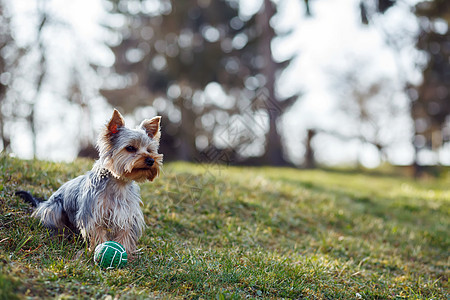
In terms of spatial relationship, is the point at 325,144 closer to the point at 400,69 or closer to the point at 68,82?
the point at 400,69

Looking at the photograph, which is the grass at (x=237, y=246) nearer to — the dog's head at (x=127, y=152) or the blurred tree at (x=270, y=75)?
the dog's head at (x=127, y=152)

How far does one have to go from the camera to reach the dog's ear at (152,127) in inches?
213

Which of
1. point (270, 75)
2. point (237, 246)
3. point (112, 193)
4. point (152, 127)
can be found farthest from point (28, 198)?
point (270, 75)

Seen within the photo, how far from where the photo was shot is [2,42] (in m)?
16.8

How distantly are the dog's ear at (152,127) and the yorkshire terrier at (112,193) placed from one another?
120 millimetres

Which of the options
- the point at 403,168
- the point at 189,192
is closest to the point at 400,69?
the point at 403,168

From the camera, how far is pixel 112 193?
5004mm

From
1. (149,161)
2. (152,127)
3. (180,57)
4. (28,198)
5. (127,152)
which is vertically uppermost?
(180,57)

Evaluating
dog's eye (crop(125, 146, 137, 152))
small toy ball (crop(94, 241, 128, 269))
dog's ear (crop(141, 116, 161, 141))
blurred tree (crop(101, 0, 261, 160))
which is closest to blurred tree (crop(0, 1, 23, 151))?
blurred tree (crop(101, 0, 261, 160))

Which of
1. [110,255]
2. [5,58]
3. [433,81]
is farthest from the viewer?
[433,81]

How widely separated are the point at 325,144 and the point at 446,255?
2736 cm

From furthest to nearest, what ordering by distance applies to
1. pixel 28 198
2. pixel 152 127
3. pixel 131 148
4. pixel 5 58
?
pixel 5 58 → pixel 28 198 → pixel 152 127 → pixel 131 148

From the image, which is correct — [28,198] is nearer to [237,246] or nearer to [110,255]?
[110,255]

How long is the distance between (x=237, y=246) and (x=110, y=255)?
248cm
